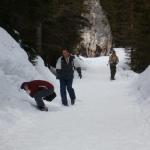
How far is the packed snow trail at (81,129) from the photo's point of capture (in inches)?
332

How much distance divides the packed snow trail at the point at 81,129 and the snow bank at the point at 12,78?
1.04 feet

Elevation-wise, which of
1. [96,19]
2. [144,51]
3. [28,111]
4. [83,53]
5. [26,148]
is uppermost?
[26,148]

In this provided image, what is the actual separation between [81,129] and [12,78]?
4554mm

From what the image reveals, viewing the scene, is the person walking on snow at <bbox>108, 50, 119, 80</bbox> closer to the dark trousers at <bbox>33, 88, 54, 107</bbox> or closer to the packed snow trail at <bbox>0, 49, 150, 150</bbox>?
the packed snow trail at <bbox>0, 49, 150, 150</bbox>

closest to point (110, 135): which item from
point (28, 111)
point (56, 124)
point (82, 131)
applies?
point (82, 131)

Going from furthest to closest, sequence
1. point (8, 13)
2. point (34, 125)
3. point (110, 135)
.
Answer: point (8, 13) < point (34, 125) < point (110, 135)

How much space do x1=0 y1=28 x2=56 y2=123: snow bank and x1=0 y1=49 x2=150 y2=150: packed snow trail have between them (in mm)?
317

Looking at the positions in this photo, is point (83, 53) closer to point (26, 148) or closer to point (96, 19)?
point (96, 19)

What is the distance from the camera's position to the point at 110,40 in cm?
5656

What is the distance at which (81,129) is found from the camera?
1018 cm

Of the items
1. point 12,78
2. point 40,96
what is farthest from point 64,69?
point 40,96

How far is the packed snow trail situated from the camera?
27.7ft

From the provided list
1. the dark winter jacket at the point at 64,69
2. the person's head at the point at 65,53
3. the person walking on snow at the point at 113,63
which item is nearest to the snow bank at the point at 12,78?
the dark winter jacket at the point at 64,69

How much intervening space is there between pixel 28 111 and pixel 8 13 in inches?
233
